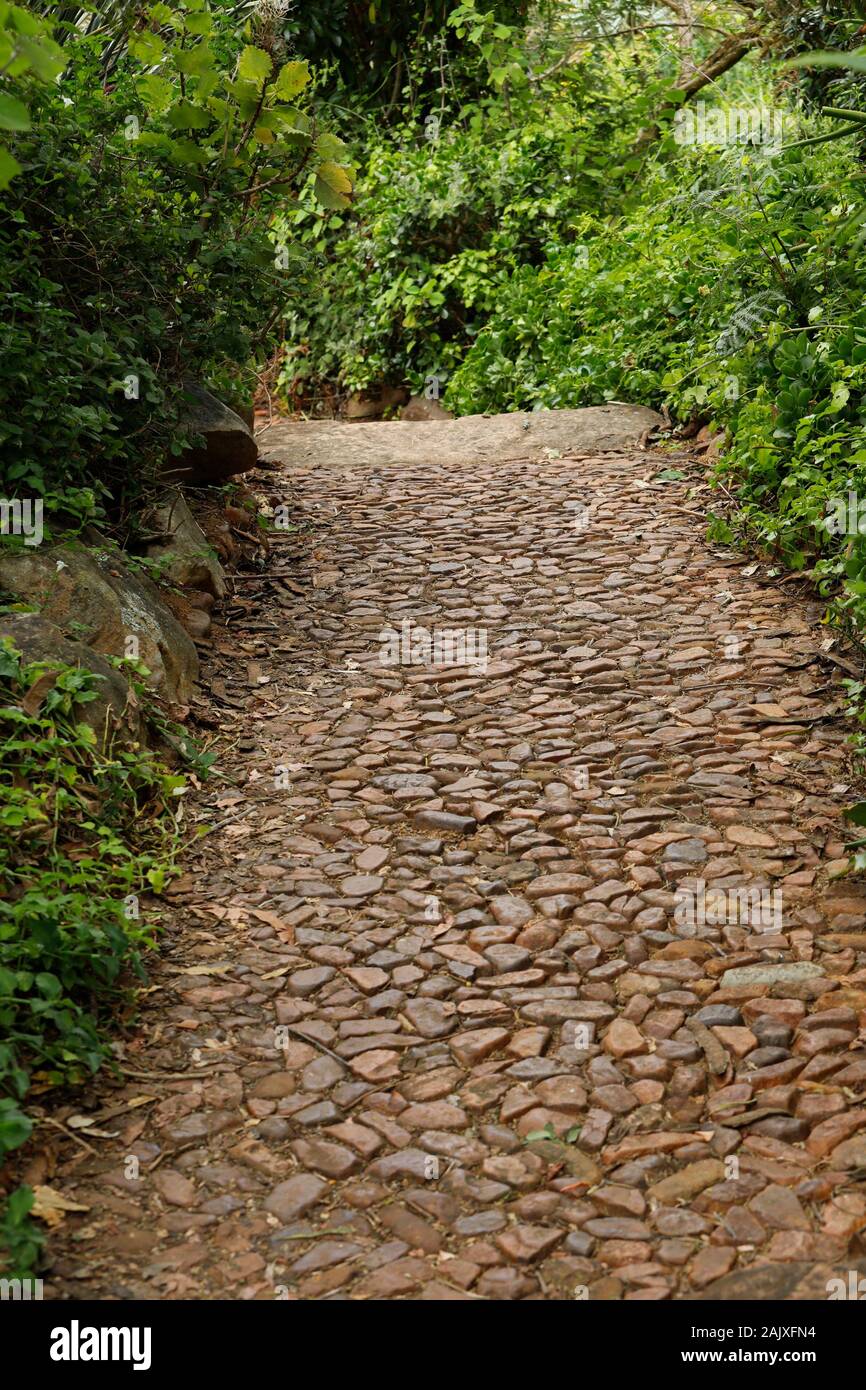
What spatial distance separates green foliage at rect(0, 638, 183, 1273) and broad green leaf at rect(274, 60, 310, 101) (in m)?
2.59

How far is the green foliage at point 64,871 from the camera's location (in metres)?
2.84

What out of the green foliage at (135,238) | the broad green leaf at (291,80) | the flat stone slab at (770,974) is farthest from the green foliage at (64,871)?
the broad green leaf at (291,80)

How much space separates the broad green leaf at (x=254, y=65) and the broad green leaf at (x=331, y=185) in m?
0.43

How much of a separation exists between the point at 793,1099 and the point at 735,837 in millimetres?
1090

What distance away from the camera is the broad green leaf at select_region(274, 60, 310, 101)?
4.96 meters

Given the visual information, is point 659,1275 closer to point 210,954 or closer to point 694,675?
point 210,954

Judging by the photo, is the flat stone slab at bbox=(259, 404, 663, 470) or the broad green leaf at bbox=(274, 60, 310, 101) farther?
the flat stone slab at bbox=(259, 404, 663, 470)

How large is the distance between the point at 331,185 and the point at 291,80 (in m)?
0.46

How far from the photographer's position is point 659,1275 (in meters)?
2.46

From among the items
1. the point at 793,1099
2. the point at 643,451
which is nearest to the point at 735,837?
the point at 793,1099

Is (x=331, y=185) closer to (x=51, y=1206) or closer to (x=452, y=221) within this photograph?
(x=51, y=1206)

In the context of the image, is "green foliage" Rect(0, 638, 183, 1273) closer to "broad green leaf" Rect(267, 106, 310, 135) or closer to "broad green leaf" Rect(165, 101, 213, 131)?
"broad green leaf" Rect(165, 101, 213, 131)

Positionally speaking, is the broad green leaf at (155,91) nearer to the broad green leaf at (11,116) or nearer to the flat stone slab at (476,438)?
the broad green leaf at (11,116)

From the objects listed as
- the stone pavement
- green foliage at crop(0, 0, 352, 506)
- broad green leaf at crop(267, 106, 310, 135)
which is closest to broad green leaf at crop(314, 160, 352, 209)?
green foliage at crop(0, 0, 352, 506)
